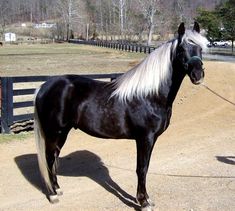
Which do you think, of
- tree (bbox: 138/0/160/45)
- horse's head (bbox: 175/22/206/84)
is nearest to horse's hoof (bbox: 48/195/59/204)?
horse's head (bbox: 175/22/206/84)

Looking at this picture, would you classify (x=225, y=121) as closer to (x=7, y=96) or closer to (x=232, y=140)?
(x=232, y=140)

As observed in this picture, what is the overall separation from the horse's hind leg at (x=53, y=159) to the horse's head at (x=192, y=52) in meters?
1.88

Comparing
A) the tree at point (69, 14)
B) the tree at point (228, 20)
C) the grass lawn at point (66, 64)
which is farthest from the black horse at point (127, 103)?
the tree at point (69, 14)

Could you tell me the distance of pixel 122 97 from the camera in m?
5.05

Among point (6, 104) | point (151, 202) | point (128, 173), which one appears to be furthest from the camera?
point (6, 104)

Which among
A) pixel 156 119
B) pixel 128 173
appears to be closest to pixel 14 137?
pixel 128 173

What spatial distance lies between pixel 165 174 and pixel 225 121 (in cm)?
460

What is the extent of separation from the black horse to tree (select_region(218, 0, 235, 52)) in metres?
41.5

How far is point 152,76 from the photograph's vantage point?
16.0ft

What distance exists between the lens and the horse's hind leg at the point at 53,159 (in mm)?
5434

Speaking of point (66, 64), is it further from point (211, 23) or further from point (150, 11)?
point (150, 11)

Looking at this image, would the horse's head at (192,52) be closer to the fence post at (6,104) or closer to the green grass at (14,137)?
the green grass at (14,137)

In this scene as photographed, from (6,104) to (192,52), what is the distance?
5784 millimetres

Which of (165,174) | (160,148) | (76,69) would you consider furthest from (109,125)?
(76,69)
